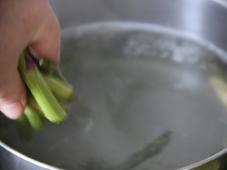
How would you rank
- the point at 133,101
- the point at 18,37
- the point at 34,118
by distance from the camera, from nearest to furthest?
the point at 18,37 < the point at 34,118 < the point at 133,101

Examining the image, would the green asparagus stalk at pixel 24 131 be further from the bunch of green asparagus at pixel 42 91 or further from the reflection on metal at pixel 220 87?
the reflection on metal at pixel 220 87

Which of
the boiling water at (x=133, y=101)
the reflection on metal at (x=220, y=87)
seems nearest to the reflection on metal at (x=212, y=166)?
the boiling water at (x=133, y=101)

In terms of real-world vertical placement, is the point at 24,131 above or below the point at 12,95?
below

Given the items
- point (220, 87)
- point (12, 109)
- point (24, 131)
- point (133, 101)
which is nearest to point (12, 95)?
point (12, 109)

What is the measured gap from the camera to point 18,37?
53 centimetres

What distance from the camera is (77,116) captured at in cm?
78

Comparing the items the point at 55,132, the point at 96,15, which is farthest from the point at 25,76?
the point at 96,15

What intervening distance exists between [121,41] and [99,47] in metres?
0.04

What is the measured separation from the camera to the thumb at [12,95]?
1.77 feet

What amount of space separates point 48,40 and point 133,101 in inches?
9.4

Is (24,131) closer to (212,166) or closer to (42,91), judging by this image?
(42,91)

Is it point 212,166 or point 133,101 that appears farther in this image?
point 133,101

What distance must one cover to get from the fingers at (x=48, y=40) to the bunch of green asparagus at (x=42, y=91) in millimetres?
11

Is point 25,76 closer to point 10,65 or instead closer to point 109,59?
point 10,65
